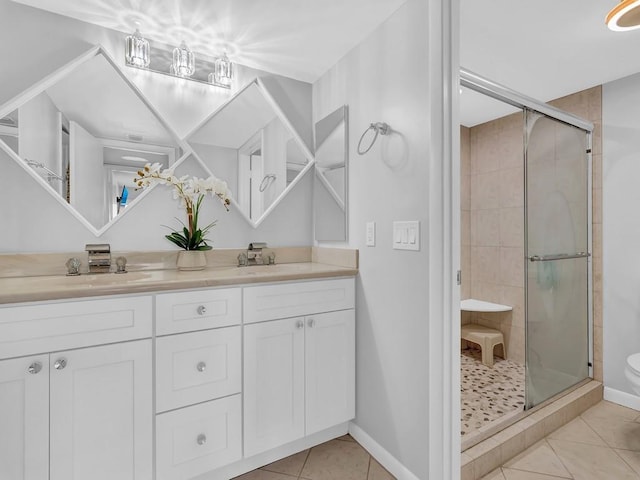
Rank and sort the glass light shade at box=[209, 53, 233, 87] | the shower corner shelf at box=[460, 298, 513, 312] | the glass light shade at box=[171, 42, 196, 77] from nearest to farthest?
1. the glass light shade at box=[171, 42, 196, 77]
2. the glass light shade at box=[209, 53, 233, 87]
3. the shower corner shelf at box=[460, 298, 513, 312]

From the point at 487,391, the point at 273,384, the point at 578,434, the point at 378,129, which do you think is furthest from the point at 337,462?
the point at 378,129

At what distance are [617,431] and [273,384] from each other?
202 centimetres

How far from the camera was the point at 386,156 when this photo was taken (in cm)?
166

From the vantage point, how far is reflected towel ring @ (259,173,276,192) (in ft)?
7.03

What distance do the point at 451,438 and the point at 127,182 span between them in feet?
6.32

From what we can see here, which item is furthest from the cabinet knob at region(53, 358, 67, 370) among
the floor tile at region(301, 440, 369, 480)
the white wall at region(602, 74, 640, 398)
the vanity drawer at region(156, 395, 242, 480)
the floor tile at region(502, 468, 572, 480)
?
the white wall at region(602, 74, 640, 398)

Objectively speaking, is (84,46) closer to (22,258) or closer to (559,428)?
(22,258)

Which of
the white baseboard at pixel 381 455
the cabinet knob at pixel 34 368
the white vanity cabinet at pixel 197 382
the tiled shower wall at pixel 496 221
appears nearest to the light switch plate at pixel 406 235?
the white vanity cabinet at pixel 197 382

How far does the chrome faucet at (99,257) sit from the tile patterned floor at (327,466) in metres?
1.18

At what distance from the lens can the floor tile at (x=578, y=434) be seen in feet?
6.16

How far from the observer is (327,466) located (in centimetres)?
163

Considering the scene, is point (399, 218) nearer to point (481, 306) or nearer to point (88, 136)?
point (88, 136)

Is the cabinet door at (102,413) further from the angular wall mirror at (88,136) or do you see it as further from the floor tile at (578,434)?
the floor tile at (578,434)

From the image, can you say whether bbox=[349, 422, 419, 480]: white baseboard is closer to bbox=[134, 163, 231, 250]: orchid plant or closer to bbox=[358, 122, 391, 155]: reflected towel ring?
bbox=[134, 163, 231, 250]: orchid plant
